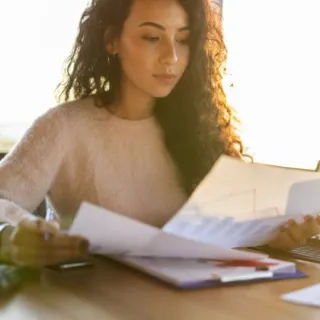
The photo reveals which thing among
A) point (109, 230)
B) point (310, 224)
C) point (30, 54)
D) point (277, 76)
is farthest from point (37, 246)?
point (277, 76)

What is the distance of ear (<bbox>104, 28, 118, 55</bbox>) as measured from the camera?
150 cm

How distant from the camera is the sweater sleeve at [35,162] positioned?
128cm

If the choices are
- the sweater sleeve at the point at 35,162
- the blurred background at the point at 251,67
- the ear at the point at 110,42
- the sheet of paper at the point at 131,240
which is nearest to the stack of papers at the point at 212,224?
the sheet of paper at the point at 131,240

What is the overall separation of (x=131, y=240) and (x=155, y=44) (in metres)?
0.67

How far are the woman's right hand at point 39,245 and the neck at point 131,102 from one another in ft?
2.18

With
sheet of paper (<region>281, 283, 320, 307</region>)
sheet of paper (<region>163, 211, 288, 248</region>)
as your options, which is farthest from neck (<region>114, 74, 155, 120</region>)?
sheet of paper (<region>281, 283, 320, 307</region>)

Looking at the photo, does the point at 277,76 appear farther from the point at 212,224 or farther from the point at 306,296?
the point at 306,296

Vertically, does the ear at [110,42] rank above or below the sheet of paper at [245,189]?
above

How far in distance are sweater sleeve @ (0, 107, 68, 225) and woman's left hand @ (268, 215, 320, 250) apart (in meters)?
0.51

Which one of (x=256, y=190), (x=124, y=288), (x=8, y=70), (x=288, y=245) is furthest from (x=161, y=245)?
(x=8, y=70)

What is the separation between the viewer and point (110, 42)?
1.51 metres

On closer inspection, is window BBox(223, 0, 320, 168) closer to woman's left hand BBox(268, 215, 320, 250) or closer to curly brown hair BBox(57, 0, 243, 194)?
curly brown hair BBox(57, 0, 243, 194)

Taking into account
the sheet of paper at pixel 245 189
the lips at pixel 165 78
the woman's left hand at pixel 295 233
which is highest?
the lips at pixel 165 78

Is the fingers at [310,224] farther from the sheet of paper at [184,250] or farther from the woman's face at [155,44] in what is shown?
the woman's face at [155,44]
